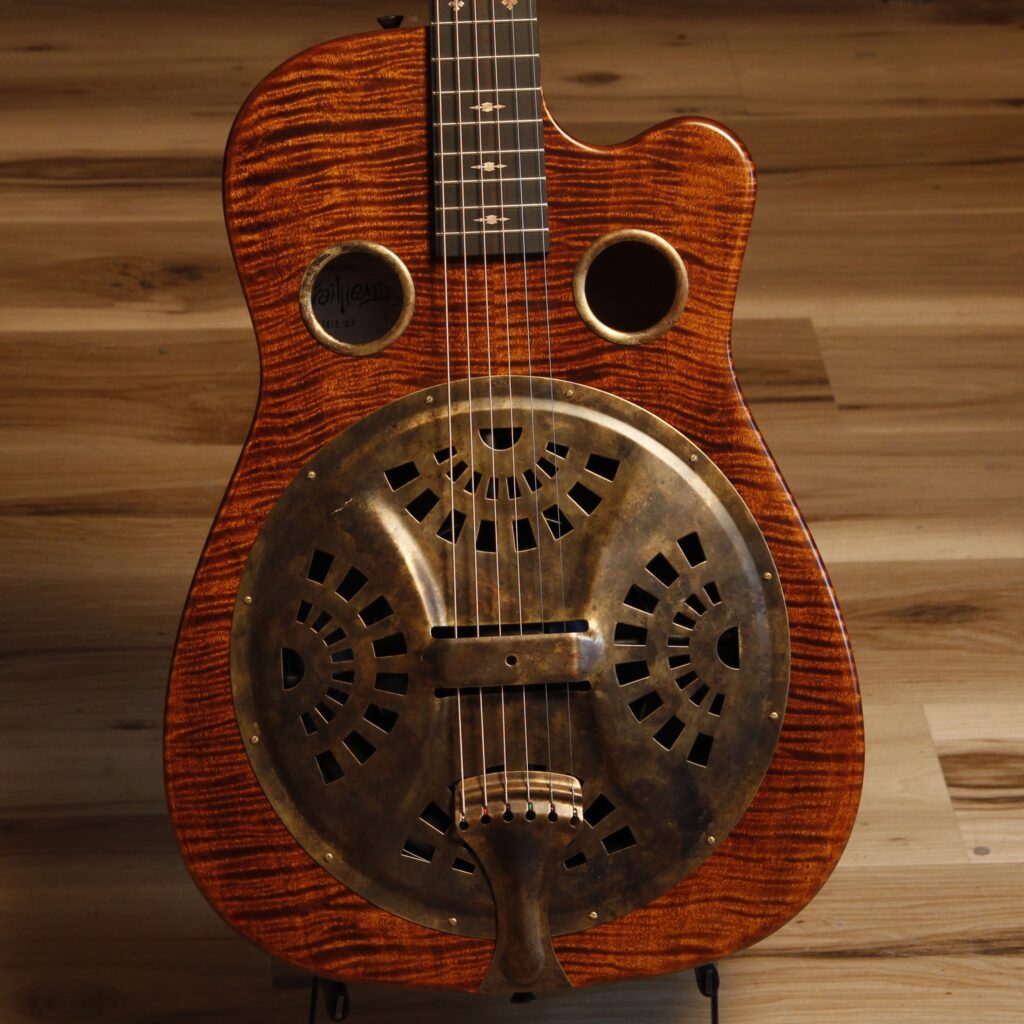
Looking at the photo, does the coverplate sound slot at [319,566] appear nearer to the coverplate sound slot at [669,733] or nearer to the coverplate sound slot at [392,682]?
the coverplate sound slot at [392,682]

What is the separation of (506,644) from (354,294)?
26 centimetres

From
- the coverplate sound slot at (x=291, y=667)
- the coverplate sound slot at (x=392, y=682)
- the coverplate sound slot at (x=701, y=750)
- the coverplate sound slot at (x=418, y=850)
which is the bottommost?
the coverplate sound slot at (x=418, y=850)

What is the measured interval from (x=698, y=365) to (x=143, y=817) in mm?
630

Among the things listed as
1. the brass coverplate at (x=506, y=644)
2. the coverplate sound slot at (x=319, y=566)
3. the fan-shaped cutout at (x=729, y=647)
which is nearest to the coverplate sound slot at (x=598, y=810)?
the brass coverplate at (x=506, y=644)

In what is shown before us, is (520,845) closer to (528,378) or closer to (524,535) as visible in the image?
(524,535)

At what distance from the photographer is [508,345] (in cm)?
88

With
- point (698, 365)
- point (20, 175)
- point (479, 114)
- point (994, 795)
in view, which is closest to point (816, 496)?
point (994, 795)

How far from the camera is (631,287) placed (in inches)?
36.5

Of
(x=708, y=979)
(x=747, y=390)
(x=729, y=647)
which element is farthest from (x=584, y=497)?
(x=747, y=390)

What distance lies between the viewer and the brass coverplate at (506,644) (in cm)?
83

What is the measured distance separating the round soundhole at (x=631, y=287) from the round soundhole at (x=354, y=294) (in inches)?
4.9

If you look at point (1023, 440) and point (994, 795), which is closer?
point (994, 795)

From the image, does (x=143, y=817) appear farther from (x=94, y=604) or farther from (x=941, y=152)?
(x=941, y=152)

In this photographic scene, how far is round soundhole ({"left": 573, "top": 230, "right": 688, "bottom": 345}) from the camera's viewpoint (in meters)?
0.88
